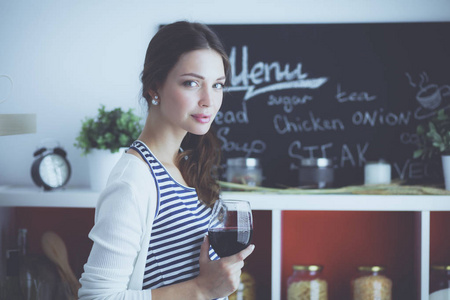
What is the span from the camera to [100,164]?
1870mm

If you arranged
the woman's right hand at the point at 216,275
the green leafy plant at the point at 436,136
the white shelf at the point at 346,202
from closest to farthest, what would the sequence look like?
the woman's right hand at the point at 216,275, the white shelf at the point at 346,202, the green leafy plant at the point at 436,136

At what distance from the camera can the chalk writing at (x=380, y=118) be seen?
2.03 m

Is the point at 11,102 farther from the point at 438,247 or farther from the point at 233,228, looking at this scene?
the point at 438,247

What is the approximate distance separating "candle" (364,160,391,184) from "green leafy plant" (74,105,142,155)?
3.08 feet

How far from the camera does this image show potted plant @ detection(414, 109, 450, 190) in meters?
1.83

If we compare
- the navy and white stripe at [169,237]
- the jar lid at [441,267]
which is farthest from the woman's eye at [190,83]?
the jar lid at [441,267]

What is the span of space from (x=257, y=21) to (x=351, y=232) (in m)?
0.99

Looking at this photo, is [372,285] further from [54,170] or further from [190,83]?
[54,170]

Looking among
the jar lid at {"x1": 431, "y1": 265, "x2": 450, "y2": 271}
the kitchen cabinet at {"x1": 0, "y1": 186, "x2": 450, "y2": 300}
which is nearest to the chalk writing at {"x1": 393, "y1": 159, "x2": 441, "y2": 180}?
the kitchen cabinet at {"x1": 0, "y1": 186, "x2": 450, "y2": 300}

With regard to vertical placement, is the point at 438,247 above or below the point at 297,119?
below

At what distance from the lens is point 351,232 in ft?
6.81

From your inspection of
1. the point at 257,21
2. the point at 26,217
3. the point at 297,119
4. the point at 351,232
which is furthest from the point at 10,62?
the point at 351,232

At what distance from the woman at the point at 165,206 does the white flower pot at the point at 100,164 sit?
76 cm

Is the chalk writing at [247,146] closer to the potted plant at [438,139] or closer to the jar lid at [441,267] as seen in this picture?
the potted plant at [438,139]
